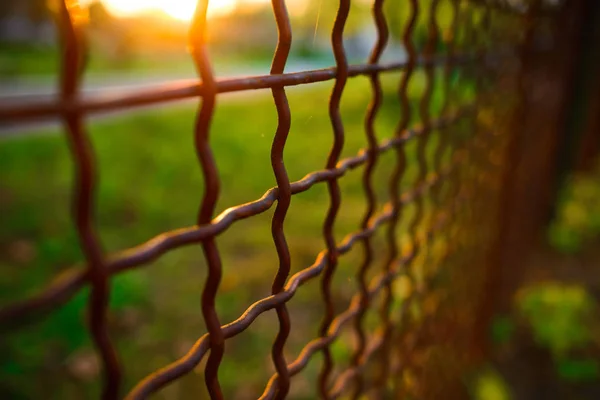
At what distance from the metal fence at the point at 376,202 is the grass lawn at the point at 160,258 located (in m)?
0.34

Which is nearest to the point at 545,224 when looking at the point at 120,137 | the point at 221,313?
the point at 221,313

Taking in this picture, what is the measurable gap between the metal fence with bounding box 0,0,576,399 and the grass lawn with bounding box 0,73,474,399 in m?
0.34

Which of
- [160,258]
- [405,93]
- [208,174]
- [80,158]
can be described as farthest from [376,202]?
[160,258]

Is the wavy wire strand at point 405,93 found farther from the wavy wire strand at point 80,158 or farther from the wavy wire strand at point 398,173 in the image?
the wavy wire strand at point 80,158

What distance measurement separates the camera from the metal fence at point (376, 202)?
514mm

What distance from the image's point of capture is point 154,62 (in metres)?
21.0

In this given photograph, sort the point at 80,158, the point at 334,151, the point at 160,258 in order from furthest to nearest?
the point at 160,258
the point at 334,151
the point at 80,158

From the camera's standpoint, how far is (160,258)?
411 cm

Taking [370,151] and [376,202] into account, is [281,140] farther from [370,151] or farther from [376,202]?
[376,202]

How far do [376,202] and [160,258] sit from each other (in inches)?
123

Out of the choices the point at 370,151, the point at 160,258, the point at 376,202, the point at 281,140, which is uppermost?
the point at 281,140

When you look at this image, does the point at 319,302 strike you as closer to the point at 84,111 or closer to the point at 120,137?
the point at 84,111

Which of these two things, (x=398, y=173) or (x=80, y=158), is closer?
(x=80, y=158)

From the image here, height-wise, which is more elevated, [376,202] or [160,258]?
[376,202]
